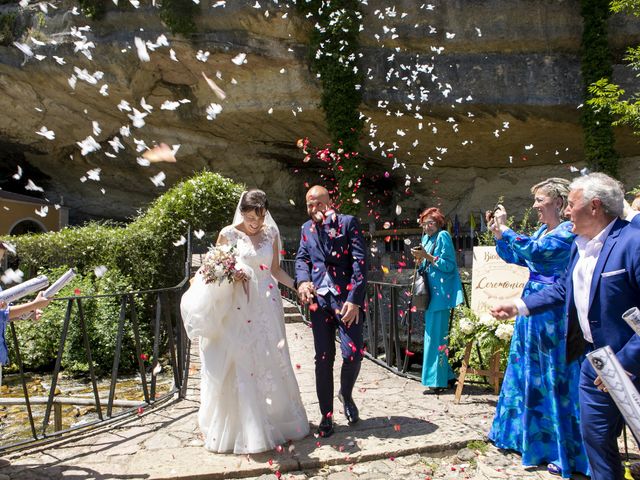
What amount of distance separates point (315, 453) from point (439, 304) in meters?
2.15

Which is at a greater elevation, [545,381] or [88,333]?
[545,381]

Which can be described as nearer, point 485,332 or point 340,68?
point 485,332

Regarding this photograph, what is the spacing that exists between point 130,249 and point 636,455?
1001cm

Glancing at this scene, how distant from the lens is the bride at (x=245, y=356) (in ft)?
11.3

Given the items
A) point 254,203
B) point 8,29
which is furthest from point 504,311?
point 8,29

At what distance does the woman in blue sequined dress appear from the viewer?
3133 millimetres

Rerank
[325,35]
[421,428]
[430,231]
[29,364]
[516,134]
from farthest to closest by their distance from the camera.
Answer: [516,134]
[325,35]
[29,364]
[430,231]
[421,428]

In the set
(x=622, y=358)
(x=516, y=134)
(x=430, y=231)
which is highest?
(x=516, y=134)

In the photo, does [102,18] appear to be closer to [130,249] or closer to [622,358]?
[130,249]

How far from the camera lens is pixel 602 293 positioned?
7.82 ft

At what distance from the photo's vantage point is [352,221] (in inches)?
154

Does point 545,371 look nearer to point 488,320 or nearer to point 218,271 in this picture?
point 488,320

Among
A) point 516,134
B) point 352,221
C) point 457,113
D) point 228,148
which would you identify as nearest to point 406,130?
point 457,113

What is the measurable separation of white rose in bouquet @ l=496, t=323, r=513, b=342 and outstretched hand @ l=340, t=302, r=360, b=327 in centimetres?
141
